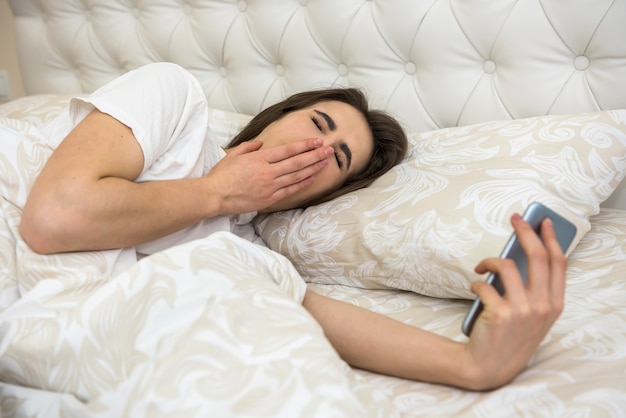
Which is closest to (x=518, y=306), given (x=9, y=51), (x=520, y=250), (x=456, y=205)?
(x=520, y=250)

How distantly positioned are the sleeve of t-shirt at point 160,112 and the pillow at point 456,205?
A: 10.9 inches

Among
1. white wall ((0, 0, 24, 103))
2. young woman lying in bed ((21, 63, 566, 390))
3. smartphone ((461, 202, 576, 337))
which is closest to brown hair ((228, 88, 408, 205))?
young woman lying in bed ((21, 63, 566, 390))

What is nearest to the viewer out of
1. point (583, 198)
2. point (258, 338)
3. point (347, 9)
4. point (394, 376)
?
point (258, 338)

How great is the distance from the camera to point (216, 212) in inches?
41.6

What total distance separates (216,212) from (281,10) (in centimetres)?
74

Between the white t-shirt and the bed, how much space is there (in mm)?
96

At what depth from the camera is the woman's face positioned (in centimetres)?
118

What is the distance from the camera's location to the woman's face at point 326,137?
1.18 meters

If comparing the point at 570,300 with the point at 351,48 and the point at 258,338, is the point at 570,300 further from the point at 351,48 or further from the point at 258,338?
the point at 351,48

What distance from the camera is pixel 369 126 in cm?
131

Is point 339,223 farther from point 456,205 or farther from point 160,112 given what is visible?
point 160,112

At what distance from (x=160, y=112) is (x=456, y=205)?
1.88 feet

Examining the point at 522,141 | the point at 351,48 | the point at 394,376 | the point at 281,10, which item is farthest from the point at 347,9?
the point at 394,376

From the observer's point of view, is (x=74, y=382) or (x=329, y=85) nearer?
(x=74, y=382)
